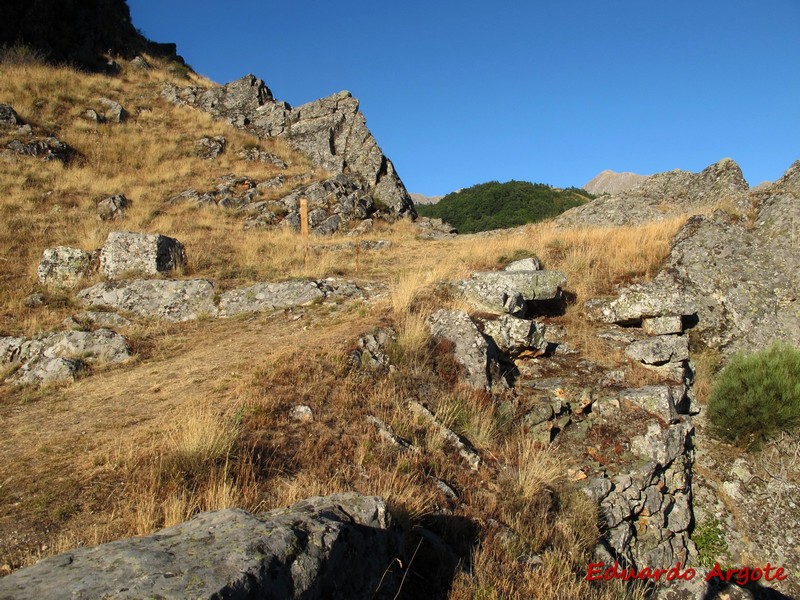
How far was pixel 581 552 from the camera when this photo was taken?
4.64 metres

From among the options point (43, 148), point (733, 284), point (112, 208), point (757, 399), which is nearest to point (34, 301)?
point (112, 208)

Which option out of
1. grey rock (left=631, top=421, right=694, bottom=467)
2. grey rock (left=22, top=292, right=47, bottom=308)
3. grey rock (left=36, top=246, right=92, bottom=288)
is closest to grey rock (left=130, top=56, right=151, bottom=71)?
grey rock (left=36, top=246, right=92, bottom=288)

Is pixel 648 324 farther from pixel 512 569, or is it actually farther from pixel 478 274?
pixel 512 569

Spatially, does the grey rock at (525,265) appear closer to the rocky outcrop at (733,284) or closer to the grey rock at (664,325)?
the rocky outcrop at (733,284)

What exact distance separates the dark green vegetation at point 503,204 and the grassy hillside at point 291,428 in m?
23.5

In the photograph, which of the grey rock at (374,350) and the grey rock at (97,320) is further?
the grey rock at (97,320)

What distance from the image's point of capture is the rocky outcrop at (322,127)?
23656 mm

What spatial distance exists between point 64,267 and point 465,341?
29.6 ft

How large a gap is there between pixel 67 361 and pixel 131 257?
173 inches

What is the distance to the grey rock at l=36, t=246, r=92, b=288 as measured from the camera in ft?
36.4

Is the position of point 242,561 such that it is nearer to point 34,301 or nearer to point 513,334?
point 513,334

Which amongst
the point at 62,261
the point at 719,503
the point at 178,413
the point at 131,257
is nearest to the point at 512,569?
the point at 178,413

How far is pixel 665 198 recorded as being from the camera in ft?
52.1

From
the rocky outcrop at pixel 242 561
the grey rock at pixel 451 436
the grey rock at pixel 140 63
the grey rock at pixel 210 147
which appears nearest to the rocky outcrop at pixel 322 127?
the grey rock at pixel 210 147
